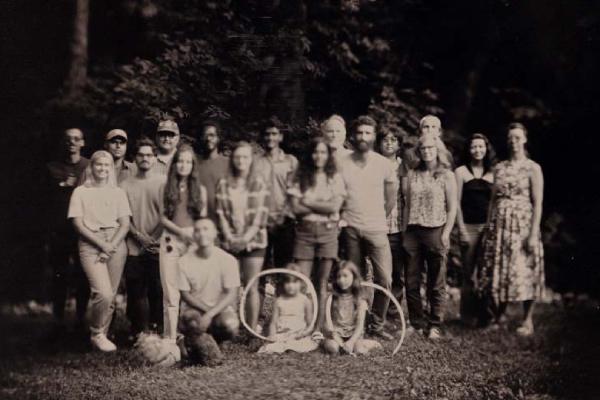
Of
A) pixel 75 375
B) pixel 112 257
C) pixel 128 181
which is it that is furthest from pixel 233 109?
pixel 75 375

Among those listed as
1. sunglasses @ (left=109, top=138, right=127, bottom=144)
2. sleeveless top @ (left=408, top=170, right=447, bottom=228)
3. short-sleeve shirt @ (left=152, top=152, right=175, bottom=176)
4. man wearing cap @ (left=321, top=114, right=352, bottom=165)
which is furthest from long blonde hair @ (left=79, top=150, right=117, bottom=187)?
sleeveless top @ (left=408, top=170, right=447, bottom=228)

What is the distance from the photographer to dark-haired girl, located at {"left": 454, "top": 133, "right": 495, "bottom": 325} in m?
5.54

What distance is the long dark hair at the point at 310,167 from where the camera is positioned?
4805 millimetres

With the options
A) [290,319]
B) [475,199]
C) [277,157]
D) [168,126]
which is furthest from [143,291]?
→ [475,199]

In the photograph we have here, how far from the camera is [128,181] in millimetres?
4852

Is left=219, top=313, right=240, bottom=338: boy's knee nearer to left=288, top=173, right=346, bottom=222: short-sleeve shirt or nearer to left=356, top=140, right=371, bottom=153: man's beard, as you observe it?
left=288, top=173, right=346, bottom=222: short-sleeve shirt

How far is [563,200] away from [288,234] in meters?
2.61

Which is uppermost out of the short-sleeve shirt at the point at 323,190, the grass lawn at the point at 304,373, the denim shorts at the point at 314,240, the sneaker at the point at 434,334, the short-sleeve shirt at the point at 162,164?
the short-sleeve shirt at the point at 162,164

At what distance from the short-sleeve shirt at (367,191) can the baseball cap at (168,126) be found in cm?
101

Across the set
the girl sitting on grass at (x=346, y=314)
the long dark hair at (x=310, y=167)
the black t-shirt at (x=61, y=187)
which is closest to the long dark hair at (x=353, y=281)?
the girl sitting on grass at (x=346, y=314)

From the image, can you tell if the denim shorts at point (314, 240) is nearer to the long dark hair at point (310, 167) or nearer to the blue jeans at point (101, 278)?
the long dark hair at point (310, 167)

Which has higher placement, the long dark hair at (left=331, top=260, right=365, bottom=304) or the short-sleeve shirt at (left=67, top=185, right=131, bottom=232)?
the short-sleeve shirt at (left=67, top=185, right=131, bottom=232)

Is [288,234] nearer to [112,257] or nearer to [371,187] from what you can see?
[371,187]

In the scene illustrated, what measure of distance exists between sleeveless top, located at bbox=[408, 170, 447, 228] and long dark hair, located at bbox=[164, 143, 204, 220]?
4.52ft
